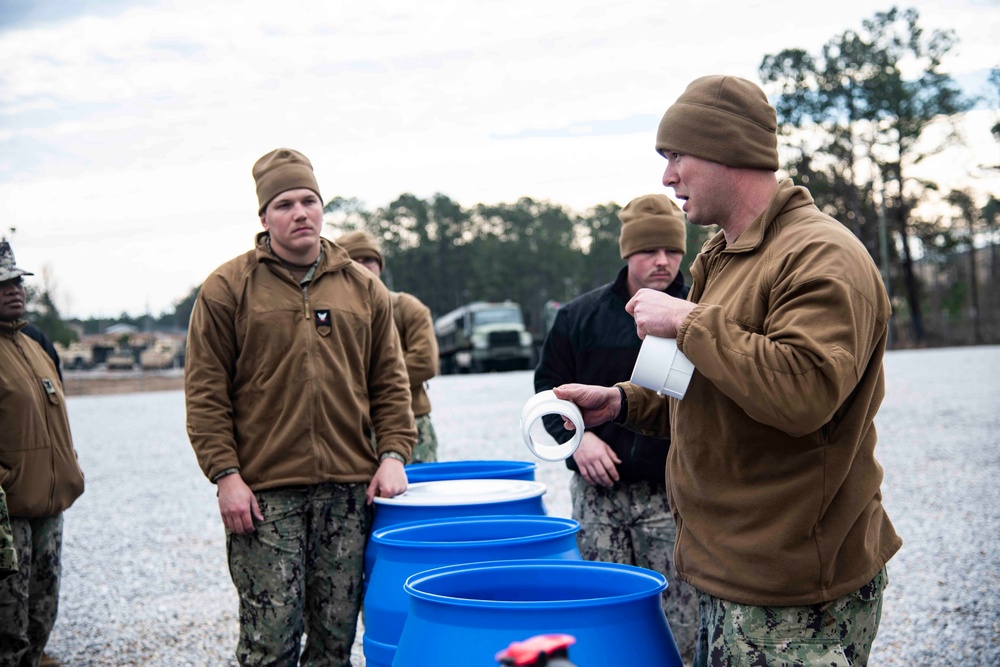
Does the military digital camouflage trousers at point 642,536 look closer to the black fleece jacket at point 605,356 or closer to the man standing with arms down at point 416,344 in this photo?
the black fleece jacket at point 605,356

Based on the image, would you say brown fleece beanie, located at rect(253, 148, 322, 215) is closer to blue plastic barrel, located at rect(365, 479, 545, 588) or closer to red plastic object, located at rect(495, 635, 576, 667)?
blue plastic barrel, located at rect(365, 479, 545, 588)

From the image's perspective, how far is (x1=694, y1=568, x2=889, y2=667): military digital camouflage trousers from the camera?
198 cm

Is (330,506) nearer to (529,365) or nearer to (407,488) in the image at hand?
(407,488)

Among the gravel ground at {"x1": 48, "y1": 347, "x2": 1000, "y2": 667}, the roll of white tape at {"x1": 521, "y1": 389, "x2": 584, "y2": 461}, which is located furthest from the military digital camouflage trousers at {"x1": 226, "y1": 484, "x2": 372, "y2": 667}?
the gravel ground at {"x1": 48, "y1": 347, "x2": 1000, "y2": 667}

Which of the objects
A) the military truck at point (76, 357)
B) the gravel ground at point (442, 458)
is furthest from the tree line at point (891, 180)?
the gravel ground at point (442, 458)

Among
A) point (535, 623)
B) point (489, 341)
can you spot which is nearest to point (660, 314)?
point (535, 623)

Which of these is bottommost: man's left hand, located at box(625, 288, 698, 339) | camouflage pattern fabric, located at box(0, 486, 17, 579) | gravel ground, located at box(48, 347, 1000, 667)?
gravel ground, located at box(48, 347, 1000, 667)

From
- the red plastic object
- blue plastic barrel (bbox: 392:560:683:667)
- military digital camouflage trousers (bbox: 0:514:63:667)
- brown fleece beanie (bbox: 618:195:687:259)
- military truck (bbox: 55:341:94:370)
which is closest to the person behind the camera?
the red plastic object

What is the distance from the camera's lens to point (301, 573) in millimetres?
3520

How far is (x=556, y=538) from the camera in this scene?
2467mm

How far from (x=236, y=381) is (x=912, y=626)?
413 centimetres

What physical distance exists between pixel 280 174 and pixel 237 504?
125cm

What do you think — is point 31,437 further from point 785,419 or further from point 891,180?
point 891,180

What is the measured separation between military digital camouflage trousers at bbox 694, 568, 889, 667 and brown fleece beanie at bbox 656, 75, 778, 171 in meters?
0.97
